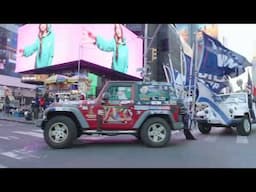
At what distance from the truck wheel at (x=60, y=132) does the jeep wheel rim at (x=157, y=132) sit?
220cm

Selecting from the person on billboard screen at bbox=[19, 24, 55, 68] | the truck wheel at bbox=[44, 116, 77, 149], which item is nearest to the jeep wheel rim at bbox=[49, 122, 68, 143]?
the truck wheel at bbox=[44, 116, 77, 149]

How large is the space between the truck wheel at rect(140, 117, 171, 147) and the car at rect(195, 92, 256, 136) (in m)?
4.39

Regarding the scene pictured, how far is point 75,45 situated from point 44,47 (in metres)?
4.78

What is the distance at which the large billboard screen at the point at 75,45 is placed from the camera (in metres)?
31.1

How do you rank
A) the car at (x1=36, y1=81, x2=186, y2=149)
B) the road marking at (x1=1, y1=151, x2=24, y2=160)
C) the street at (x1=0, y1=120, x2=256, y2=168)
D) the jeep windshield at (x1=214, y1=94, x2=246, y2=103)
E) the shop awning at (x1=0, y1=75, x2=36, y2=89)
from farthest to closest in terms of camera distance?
the shop awning at (x1=0, y1=75, x2=36, y2=89)
the jeep windshield at (x1=214, y1=94, x2=246, y2=103)
the car at (x1=36, y1=81, x2=186, y2=149)
the road marking at (x1=1, y1=151, x2=24, y2=160)
the street at (x1=0, y1=120, x2=256, y2=168)

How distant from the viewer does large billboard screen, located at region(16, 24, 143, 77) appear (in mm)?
31125

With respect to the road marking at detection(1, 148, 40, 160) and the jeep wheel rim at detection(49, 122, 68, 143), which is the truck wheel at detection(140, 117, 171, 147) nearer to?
the jeep wheel rim at detection(49, 122, 68, 143)

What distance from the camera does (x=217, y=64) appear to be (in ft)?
51.7

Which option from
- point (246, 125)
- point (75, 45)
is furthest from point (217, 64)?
point (75, 45)
